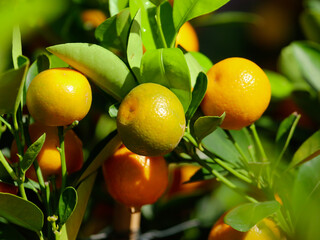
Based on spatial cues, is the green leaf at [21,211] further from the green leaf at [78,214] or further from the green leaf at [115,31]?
the green leaf at [115,31]

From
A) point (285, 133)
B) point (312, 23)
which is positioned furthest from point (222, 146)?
point (312, 23)

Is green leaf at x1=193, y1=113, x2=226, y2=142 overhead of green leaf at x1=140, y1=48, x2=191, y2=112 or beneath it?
beneath

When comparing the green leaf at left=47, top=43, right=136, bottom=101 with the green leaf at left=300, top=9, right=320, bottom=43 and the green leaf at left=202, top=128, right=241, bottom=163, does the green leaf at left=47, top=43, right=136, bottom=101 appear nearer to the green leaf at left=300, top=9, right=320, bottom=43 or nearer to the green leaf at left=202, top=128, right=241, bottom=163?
the green leaf at left=202, top=128, right=241, bottom=163

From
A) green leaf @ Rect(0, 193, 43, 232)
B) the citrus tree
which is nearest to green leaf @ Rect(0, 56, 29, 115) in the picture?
the citrus tree

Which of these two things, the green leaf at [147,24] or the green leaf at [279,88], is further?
the green leaf at [279,88]

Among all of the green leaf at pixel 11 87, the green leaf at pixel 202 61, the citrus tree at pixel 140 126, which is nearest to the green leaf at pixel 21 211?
the citrus tree at pixel 140 126

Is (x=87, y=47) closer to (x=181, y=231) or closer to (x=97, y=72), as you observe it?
(x=97, y=72)

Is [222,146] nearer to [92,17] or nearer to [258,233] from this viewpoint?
[258,233]
